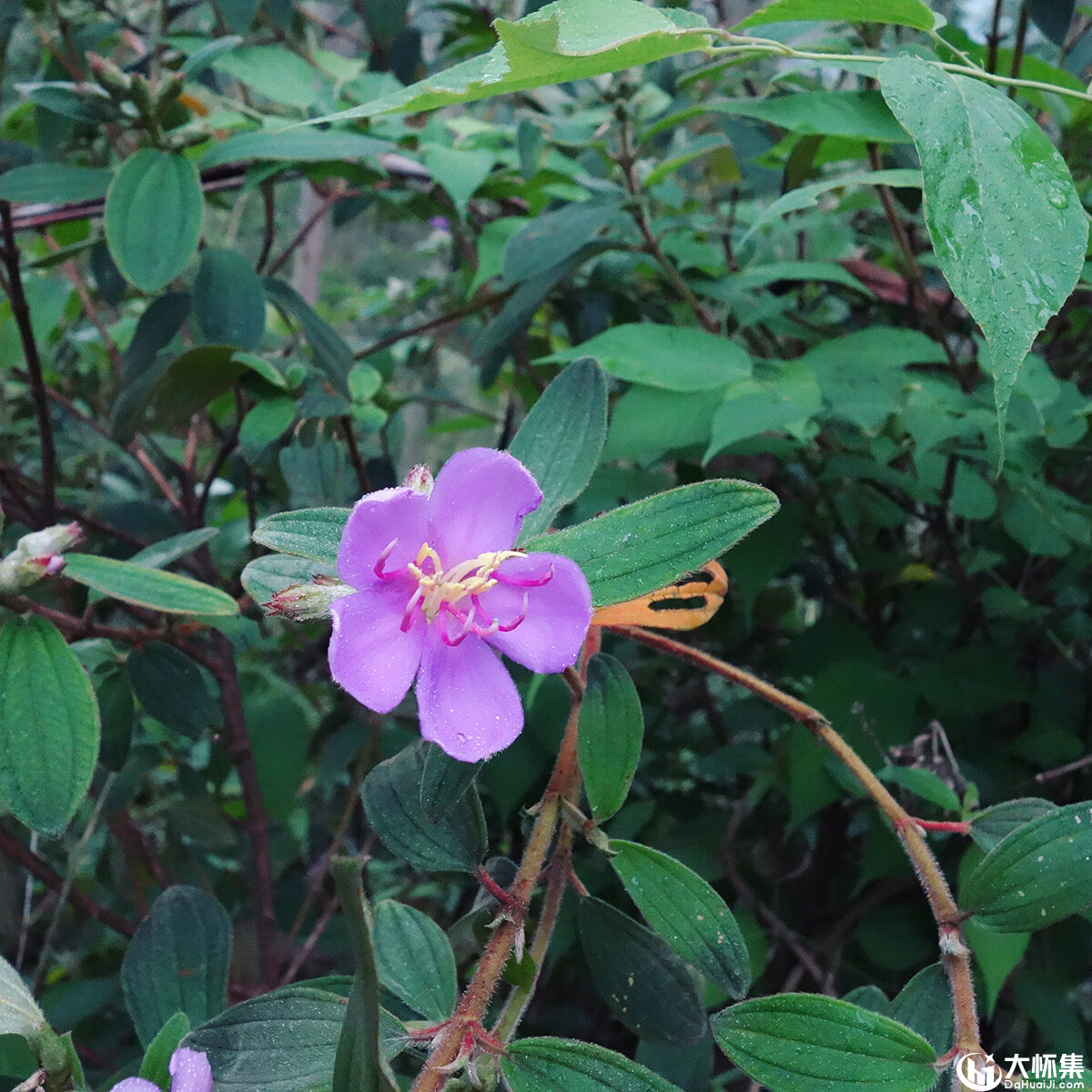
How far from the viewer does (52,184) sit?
0.70 m

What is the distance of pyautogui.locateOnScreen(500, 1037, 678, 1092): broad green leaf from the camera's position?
14.1 inches

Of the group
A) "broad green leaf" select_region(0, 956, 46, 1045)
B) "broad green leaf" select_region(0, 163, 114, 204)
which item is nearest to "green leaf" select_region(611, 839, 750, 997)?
"broad green leaf" select_region(0, 956, 46, 1045)

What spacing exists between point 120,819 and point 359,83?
2.55ft

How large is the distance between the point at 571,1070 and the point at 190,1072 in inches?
5.5

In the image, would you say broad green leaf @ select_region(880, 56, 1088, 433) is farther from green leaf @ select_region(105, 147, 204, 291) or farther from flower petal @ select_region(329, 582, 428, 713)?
green leaf @ select_region(105, 147, 204, 291)

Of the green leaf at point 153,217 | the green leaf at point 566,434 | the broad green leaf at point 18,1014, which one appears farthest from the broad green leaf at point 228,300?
the broad green leaf at point 18,1014

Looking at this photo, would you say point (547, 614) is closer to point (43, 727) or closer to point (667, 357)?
point (43, 727)

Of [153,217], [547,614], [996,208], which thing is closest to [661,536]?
[547,614]

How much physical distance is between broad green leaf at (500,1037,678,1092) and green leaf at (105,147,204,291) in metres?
0.52

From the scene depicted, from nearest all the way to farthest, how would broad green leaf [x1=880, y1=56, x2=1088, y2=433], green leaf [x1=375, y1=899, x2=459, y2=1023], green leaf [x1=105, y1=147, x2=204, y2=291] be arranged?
broad green leaf [x1=880, y1=56, x2=1088, y2=433] < green leaf [x1=375, y1=899, x2=459, y2=1023] < green leaf [x1=105, y1=147, x2=204, y2=291]

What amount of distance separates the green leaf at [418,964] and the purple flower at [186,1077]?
0.26 ft

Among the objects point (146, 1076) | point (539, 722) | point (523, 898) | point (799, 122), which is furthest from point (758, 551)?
point (146, 1076)

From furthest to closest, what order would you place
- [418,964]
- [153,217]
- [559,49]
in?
[153,217]
[418,964]
[559,49]

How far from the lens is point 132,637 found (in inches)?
24.6
